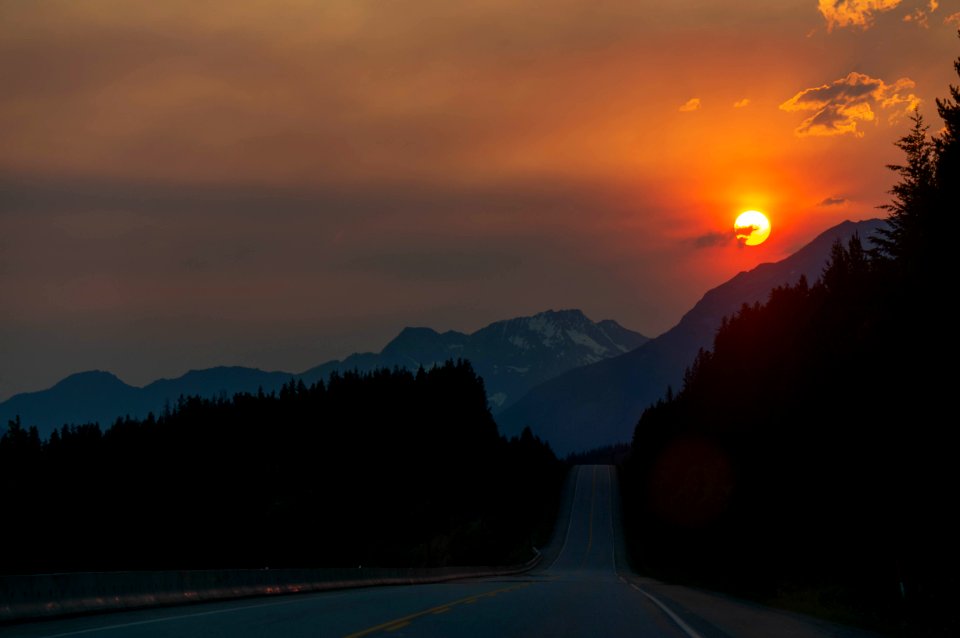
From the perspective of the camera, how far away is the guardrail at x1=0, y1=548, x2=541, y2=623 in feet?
62.5

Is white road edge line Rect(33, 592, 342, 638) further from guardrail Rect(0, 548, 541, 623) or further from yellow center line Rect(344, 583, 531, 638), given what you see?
yellow center line Rect(344, 583, 531, 638)

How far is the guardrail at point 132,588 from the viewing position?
19047mm

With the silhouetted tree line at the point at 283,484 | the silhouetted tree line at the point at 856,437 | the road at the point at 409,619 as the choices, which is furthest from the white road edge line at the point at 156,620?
the silhouetted tree line at the point at 283,484

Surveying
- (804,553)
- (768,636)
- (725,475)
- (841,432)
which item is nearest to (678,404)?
(725,475)

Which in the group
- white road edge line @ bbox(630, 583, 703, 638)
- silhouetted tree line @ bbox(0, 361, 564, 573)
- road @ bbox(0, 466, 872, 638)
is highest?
silhouetted tree line @ bbox(0, 361, 564, 573)

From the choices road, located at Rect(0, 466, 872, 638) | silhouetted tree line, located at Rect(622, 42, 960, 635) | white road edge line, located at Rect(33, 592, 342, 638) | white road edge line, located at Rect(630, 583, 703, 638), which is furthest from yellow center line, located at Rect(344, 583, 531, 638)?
silhouetted tree line, located at Rect(622, 42, 960, 635)

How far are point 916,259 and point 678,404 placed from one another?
384 feet

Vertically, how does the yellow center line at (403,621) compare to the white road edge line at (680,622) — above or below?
above

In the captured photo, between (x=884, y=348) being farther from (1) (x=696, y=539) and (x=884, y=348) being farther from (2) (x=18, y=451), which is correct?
(2) (x=18, y=451)

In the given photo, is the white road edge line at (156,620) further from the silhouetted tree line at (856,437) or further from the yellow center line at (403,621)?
the silhouetted tree line at (856,437)

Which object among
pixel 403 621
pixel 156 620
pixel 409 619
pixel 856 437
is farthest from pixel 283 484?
pixel 403 621

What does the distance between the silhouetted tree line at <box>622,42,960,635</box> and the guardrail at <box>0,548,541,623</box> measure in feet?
51.3

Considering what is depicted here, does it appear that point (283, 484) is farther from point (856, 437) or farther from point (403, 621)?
point (403, 621)

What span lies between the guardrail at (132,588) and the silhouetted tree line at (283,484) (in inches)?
3601
